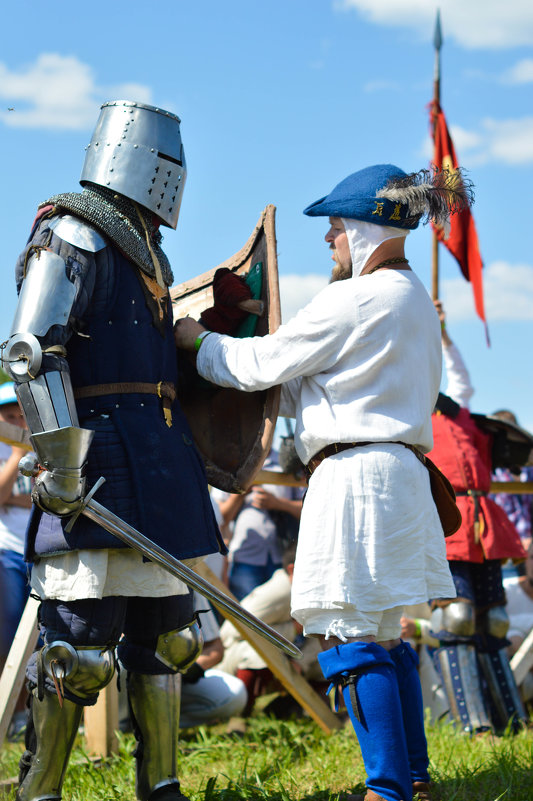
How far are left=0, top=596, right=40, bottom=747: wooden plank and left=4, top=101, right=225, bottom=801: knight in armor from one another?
64 cm

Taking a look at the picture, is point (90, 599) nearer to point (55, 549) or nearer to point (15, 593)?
point (55, 549)

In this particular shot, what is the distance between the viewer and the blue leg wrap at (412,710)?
3242 millimetres

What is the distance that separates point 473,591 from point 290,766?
1.56m

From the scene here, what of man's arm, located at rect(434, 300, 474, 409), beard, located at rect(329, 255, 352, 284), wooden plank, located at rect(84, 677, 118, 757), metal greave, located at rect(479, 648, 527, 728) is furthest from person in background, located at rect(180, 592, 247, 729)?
beard, located at rect(329, 255, 352, 284)

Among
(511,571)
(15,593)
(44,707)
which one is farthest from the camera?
(511,571)

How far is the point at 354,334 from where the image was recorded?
3186mm

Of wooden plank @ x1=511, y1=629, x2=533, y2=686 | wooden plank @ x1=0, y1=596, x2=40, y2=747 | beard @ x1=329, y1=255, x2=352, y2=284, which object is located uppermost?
beard @ x1=329, y1=255, x2=352, y2=284

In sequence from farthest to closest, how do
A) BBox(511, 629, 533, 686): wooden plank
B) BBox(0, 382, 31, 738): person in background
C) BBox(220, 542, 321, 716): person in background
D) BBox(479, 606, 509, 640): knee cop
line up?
BBox(511, 629, 533, 686): wooden plank → BBox(220, 542, 321, 716): person in background → BBox(479, 606, 509, 640): knee cop → BBox(0, 382, 31, 738): person in background

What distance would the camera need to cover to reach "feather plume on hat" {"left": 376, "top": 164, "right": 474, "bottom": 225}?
10.8 feet

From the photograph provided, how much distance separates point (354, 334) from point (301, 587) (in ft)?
2.63

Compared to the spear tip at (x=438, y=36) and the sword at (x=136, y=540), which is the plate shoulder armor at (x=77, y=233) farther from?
the spear tip at (x=438, y=36)

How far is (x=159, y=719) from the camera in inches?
127

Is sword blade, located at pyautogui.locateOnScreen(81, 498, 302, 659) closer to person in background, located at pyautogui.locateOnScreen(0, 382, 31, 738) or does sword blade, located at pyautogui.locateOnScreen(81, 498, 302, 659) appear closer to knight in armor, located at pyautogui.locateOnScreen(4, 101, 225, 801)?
knight in armor, located at pyautogui.locateOnScreen(4, 101, 225, 801)

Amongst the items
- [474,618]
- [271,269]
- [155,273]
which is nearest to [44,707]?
[155,273]
